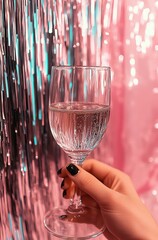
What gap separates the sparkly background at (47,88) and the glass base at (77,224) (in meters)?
0.14

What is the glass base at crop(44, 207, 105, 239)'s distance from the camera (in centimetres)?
68

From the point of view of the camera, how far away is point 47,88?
0.92 meters

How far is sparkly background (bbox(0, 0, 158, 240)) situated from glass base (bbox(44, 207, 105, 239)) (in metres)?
0.14

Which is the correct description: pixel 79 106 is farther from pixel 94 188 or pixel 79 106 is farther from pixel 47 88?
pixel 47 88

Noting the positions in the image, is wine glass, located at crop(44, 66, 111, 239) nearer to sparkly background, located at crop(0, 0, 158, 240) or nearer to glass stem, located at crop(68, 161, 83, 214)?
glass stem, located at crop(68, 161, 83, 214)

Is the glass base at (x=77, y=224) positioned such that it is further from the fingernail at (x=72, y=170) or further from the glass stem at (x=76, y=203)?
the fingernail at (x=72, y=170)

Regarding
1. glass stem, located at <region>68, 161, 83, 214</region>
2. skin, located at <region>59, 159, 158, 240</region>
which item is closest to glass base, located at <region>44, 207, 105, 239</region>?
glass stem, located at <region>68, 161, 83, 214</region>

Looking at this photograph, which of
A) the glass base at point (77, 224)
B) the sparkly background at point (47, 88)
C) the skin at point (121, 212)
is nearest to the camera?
the skin at point (121, 212)

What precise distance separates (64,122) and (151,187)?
0.55 m

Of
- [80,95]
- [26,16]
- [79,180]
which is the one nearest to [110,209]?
[79,180]

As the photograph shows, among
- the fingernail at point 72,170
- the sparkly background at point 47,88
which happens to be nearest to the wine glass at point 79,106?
the fingernail at point 72,170

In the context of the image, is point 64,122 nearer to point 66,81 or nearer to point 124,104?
point 66,81

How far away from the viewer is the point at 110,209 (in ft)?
1.88

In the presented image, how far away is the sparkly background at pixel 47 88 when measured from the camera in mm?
894
